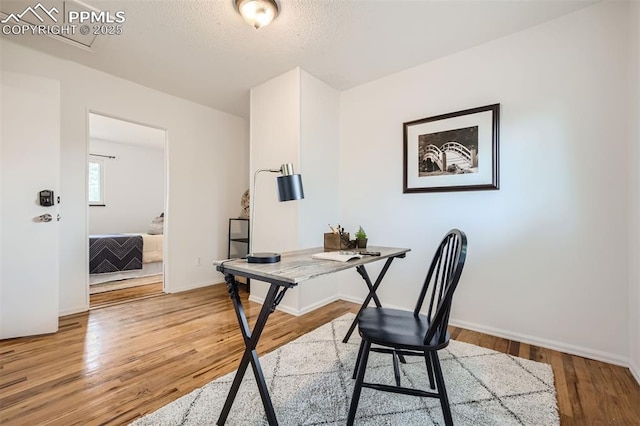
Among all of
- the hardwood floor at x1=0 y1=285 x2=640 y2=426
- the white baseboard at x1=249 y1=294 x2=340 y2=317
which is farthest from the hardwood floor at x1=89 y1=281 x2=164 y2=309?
the white baseboard at x1=249 y1=294 x2=340 y2=317

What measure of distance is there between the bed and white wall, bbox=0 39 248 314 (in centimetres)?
100

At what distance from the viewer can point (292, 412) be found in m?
1.36

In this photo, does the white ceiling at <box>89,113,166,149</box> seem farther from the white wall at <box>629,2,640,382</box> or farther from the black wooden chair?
the white wall at <box>629,2,640,382</box>

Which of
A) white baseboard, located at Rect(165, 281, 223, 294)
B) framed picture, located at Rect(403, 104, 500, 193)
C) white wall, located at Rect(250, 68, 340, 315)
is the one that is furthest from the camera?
white baseboard, located at Rect(165, 281, 223, 294)

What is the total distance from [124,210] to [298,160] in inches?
202

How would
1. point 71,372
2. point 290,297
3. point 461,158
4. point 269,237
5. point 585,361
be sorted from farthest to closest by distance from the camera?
point 269,237 → point 290,297 → point 461,158 → point 585,361 → point 71,372

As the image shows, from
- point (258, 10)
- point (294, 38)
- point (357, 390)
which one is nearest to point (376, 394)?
point (357, 390)

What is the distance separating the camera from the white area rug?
133 cm

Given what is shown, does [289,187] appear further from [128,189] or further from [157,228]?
[128,189]

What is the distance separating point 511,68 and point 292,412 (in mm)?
2811

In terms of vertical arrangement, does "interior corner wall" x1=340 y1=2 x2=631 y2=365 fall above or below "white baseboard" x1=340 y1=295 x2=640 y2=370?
above

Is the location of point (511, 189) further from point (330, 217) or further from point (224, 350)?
point (224, 350)

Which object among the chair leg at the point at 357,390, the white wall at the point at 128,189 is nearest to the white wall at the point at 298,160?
the chair leg at the point at 357,390

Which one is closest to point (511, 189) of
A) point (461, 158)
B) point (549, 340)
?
point (461, 158)
